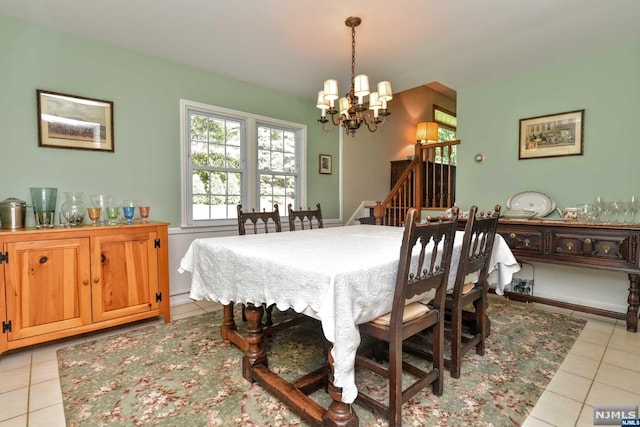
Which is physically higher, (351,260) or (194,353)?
(351,260)

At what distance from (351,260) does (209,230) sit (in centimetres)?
248

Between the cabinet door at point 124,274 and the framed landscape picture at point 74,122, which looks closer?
the cabinet door at point 124,274

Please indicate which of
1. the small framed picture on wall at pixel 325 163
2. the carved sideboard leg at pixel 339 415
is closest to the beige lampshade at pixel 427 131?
the small framed picture on wall at pixel 325 163

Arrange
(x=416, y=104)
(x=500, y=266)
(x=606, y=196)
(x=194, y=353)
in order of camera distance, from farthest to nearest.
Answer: (x=416, y=104) → (x=606, y=196) → (x=500, y=266) → (x=194, y=353)

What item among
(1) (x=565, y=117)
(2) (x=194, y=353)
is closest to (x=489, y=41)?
(1) (x=565, y=117)

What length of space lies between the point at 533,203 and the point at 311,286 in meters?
3.16

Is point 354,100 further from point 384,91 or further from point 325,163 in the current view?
point 325,163

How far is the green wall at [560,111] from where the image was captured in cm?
291

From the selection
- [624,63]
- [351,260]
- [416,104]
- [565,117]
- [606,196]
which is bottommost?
[351,260]

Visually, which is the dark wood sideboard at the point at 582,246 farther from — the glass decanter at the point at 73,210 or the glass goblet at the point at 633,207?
the glass decanter at the point at 73,210

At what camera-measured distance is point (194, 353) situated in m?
2.21

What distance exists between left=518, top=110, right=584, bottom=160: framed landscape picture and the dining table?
1999mm

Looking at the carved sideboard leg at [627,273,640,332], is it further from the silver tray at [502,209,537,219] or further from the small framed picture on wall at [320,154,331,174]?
the small framed picture on wall at [320,154,331,174]

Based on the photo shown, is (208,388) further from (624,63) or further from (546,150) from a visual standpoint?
(624,63)
